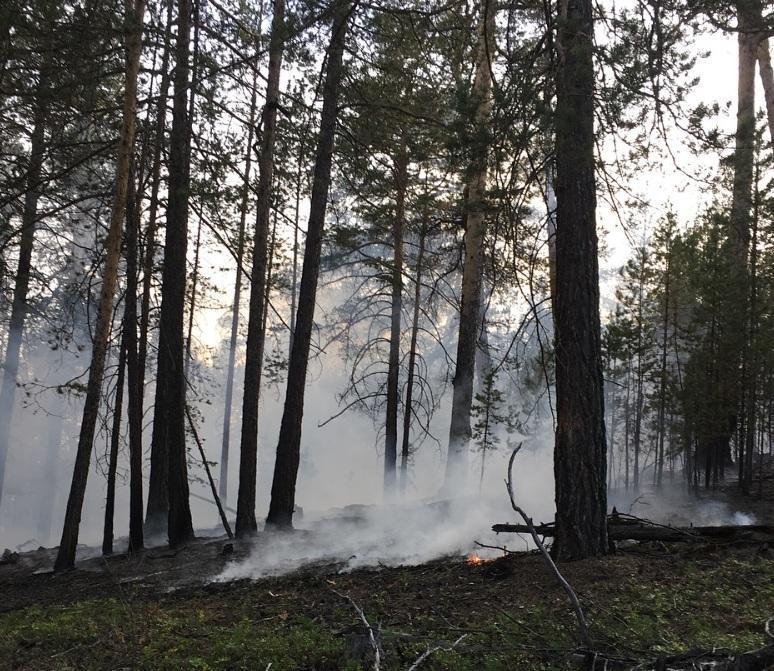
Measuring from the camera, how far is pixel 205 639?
14.9 feet

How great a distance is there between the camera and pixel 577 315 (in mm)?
5855

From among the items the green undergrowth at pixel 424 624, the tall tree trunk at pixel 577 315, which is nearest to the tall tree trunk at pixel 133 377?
the green undergrowth at pixel 424 624

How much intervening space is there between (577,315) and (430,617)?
10.4 feet

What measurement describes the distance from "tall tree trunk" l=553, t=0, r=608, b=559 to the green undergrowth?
550 mm

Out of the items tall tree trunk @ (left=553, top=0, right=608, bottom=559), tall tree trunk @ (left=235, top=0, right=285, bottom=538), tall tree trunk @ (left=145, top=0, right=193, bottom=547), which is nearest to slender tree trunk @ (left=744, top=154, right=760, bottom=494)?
tall tree trunk @ (left=553, top=0, right=608, bottom=559)

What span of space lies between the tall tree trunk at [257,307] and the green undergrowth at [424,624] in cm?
473

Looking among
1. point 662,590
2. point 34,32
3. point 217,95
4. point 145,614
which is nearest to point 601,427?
point 662,590

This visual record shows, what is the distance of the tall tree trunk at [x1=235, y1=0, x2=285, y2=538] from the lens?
10742mm

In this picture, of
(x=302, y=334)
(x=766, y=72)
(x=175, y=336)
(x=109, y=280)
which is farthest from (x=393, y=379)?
(x=766, y=72)

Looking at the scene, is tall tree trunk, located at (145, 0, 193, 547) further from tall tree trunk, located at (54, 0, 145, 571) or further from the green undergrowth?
the green undergrowth

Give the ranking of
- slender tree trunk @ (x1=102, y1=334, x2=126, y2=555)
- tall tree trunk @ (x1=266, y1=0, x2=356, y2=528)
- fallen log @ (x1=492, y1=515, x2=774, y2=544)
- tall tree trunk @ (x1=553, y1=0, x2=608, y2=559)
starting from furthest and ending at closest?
tall tree trunk @ (x1=266, y1=0, x2=356, y2=528) → slender tree trunk @ (x1=102, y1=334, x2=126, y2=555) → fallen log @ (x1=492, y1=515, x2=774, y2=544) → tall tree trunk @ (x1=553, y1=0, x2=608, y2=559)

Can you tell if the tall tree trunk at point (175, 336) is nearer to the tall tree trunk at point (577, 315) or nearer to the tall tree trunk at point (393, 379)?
the tall tree trunk at point (393, 379)

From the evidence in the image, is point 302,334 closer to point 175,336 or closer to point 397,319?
point 175,336

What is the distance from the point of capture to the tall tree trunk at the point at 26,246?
30.0ft
